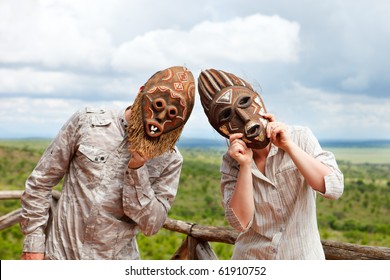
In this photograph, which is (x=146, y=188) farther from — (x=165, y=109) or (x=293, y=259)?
(x=293, y=259)

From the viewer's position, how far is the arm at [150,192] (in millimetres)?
1920

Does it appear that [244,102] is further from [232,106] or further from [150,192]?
[150,192]

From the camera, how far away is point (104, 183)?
2.00m

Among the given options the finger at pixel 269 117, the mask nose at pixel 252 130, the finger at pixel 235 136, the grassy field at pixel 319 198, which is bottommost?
the grassy field at pixel 319 198

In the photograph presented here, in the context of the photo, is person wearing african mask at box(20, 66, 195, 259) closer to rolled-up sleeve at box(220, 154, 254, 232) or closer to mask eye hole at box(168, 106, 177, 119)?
mask eye hole at box(168, 106, 177, 119)

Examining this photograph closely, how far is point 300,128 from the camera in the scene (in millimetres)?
1927

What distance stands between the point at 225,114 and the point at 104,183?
53 cm

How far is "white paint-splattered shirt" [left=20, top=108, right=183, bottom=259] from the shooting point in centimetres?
200

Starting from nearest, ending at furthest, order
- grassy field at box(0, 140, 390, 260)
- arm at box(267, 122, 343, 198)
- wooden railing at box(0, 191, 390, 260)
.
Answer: arm at box(267, 122, 343, 198)
wooden railing at box(0, 191, 390, 260)
grassy field at box(0, 140, 390, 260)

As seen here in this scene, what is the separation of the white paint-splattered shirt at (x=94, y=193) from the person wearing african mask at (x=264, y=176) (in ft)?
0.90

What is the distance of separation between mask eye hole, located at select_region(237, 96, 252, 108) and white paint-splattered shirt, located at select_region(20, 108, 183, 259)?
1.13ft

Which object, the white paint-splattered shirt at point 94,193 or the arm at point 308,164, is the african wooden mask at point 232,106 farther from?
the white paint-splattered shirt at point 94,193

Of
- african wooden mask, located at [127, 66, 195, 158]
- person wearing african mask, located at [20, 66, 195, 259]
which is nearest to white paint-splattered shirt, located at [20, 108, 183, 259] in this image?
person wearing african mask, located at [20, 66, 195, 259]

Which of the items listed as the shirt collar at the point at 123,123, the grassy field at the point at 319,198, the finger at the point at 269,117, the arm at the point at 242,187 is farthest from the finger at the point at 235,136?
the grassy field at the point at 319,198
